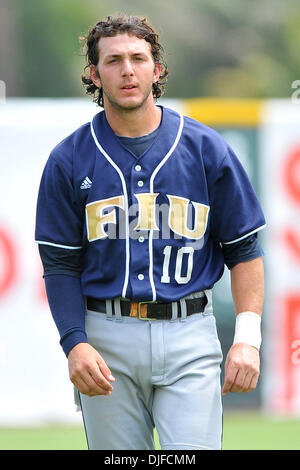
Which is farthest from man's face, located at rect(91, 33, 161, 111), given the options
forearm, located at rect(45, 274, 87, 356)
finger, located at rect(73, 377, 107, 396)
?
finger, located at rect(73, 377, 107, 396)

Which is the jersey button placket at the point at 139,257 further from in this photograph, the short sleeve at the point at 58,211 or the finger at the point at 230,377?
the finger at the point at 230,377

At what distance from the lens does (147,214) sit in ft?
14.1

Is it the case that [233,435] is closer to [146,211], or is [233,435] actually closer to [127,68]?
[146,211]

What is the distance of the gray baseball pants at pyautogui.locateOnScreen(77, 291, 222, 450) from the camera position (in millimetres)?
4188

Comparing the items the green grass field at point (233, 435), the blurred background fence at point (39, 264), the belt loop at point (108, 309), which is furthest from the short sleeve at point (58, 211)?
the blurred background fence at point (39, 264)

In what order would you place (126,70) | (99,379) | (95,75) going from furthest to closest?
(95,75) < (126,70) < (99,379)

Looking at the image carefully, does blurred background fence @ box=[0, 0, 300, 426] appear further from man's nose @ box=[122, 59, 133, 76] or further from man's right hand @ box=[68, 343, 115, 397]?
man's right hand @ box=[68, 343, 115, 397]

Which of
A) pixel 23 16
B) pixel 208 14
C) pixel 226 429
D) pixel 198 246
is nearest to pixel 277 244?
pixel 226 429

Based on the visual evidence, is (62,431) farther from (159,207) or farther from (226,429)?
(159,207)

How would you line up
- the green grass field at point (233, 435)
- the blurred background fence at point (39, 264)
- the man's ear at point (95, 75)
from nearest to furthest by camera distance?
the man's ear at point (95, 75) → the green grass field at point (233, 435) → the blurred background fence at point (39, 264)

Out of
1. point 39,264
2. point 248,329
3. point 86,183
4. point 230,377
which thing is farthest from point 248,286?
point 39,264

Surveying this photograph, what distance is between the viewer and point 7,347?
848 cm

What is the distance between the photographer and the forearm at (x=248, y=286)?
4.36 meters

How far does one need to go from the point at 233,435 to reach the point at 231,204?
3882 mm
